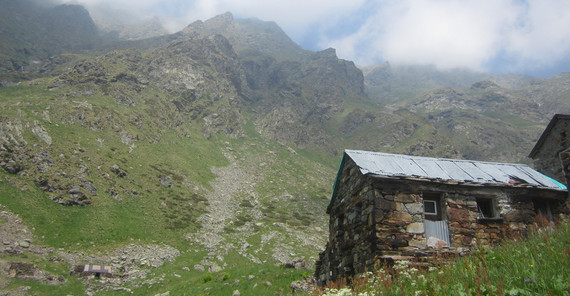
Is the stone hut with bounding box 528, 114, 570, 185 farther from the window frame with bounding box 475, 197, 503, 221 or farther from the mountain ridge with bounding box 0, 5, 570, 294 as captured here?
the mountain ridge with bounding box 0, 5, 570, 294

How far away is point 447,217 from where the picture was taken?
12414 millimetres

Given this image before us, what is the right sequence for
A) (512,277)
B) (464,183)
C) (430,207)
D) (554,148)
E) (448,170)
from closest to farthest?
(512,277) → (464,183) → (430,207) → (448,170) → (554,148)

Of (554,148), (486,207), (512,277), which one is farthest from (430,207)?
(554,148)

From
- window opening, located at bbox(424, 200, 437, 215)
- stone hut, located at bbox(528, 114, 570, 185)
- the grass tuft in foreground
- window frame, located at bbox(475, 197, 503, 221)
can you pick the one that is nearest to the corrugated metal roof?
window frame, located at bbox(475, 197, 503, 221)

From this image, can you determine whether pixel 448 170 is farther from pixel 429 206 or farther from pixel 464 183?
pixel 429 206

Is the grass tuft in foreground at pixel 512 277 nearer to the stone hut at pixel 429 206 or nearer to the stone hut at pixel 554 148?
the stone hut at pixel 429 206

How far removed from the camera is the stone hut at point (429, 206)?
467 inches

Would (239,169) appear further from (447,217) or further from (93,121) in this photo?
(447,217)

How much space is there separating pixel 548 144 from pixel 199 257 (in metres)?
43.0

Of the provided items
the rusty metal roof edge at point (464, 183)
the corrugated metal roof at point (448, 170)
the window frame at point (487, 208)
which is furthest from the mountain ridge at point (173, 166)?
the window frame at point (487, 208)

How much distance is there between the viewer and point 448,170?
14.2m

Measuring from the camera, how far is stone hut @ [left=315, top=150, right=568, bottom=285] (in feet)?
38.9

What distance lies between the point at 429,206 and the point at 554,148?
16124 millimetres

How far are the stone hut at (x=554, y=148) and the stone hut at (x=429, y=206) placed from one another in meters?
9.49
